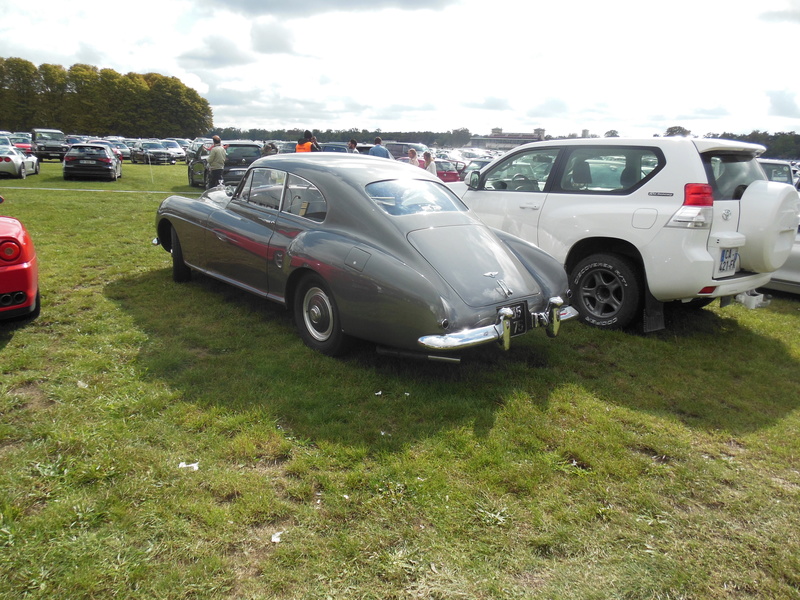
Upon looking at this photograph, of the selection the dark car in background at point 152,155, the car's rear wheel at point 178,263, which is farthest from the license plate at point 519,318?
the dark car in background at point 152,155

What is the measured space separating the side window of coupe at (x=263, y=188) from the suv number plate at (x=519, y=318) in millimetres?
2469

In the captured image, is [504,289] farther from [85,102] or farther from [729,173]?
[85,102]

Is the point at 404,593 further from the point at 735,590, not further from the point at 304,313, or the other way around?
the point at 304,313

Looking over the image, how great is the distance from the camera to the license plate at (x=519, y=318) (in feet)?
14.1

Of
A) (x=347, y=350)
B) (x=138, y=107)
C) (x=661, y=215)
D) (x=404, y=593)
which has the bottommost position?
(x=404, y=593)

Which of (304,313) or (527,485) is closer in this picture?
(527,485)

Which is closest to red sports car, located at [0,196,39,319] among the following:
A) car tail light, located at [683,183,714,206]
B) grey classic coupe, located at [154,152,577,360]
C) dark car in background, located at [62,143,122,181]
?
grey classic coupe, located at [154,152,577,360]

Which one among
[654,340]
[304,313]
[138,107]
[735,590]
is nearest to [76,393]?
[304,313]

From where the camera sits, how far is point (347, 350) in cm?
470

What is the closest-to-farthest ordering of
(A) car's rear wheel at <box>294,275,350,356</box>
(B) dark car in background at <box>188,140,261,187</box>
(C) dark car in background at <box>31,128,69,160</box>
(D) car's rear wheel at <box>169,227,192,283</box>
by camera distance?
(A) car's rear wheel at <box>294,275,350,356</box> → (D) car's rear wheel at <box>169,227,192,283</box> → (B) dark car in background at <box>188,140,261,187</box> → (C) dark car in background at <box>31,128,69,160</box>

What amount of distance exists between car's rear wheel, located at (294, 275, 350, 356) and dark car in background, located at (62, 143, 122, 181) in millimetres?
18576

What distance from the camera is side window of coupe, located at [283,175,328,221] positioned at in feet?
16.3

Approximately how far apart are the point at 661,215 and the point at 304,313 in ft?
11.1

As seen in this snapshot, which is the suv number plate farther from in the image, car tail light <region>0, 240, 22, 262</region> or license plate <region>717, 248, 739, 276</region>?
car tail light <region>0, 240, 22, 262</region>
